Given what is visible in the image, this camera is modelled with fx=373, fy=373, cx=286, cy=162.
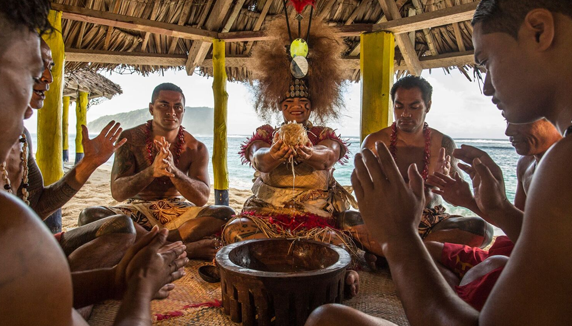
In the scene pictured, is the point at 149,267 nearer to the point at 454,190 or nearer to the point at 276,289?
the point at 276,289

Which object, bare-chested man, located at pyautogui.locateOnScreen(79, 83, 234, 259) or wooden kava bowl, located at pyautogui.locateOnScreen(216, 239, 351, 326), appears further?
bare-chested man, located at pyautogui.locateOnScreen(79, 83, 234, 259)

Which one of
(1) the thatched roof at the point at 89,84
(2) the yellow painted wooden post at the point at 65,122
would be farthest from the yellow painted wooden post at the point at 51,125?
(1) the thatched roof at the point at 89,84

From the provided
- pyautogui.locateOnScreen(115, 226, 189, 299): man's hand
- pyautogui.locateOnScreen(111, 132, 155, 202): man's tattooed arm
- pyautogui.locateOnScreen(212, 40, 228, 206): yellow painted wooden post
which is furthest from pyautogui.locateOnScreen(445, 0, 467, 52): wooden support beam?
pyautogui.locateOnScreen(115, 226, 189, 299): man's hand

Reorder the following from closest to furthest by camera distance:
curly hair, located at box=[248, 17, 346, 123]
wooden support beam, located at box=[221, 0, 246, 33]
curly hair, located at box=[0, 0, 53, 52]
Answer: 1. curly hair, located at box=[0, 0, 53, 52]
2. curly hair, located at box=[248, 17, 346, 123]
3. wooden support beam, located at box=[221, 0, 246, 33]

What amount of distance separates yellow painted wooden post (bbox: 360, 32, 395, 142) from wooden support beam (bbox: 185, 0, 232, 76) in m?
2.12

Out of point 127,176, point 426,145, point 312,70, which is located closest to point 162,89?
point 127,176

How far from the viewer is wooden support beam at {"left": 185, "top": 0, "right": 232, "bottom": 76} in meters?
Result: 5.30

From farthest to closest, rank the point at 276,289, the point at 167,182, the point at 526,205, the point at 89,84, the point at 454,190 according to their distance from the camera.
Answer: the point at 89,84 → the point at 167,182 → the point at 454,190 → the point at 276,289 → the point at 526,205

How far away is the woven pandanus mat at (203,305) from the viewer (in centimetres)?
232

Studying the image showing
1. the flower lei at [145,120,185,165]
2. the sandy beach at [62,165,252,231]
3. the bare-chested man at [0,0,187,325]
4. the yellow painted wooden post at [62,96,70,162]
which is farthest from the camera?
the yellow painted wooden post at [62,96,70,162]

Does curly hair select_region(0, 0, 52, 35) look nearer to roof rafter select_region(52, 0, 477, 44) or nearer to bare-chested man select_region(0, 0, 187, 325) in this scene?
bare-chested man select_region(0, 0, 187, 325)

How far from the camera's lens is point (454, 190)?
6.84 feet

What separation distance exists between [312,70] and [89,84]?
1192 centimetres

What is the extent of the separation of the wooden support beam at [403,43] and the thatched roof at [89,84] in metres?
10.4
